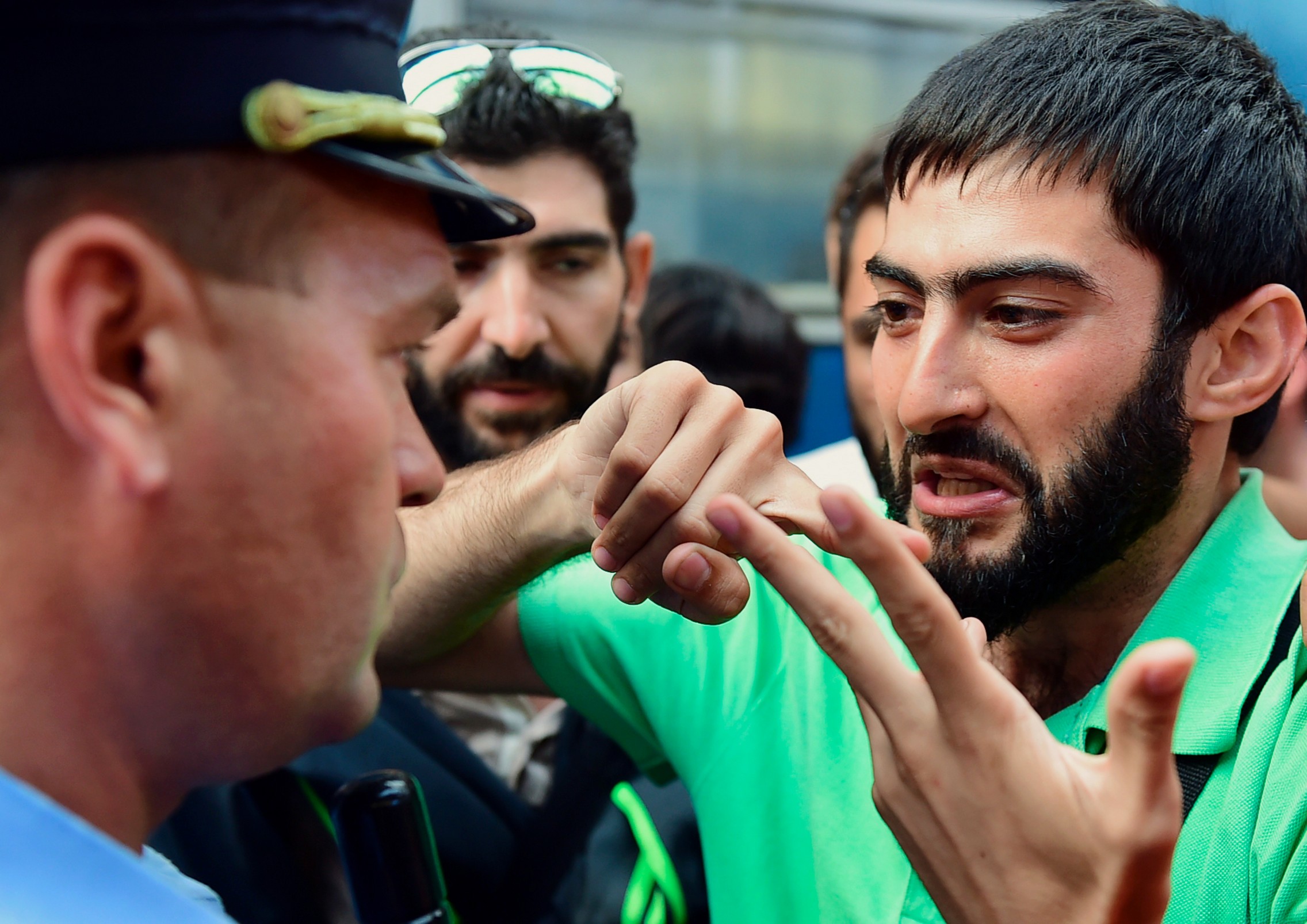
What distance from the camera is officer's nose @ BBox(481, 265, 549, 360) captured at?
8.10ft

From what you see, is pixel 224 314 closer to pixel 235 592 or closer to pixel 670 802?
pixel 235 592

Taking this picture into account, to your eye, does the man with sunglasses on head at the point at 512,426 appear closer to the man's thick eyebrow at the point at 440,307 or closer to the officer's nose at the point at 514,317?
the officer's nose at the point at 514,317

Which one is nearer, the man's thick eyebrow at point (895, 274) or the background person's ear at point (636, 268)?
the man's thick eyebrow at point (895, 274)

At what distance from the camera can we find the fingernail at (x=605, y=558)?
53.3 inches

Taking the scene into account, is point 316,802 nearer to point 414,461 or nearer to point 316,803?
point 316,803

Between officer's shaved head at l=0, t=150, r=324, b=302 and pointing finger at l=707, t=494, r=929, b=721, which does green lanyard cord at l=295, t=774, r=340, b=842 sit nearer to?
pointing finger at l=707, t=494, r=929, b=721

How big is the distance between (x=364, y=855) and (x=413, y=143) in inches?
27.9

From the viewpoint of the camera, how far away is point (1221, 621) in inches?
57.7

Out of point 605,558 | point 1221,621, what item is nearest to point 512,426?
point 605,558

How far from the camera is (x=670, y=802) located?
5.75ft

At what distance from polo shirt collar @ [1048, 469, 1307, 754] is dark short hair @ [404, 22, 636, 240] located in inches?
63.9

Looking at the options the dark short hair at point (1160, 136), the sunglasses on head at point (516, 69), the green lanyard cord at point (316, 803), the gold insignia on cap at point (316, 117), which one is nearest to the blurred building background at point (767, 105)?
the sunglasses on head at point (516, 69)

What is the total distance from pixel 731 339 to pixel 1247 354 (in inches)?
70.8

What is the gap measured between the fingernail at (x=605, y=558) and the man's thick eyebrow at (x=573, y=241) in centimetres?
133
